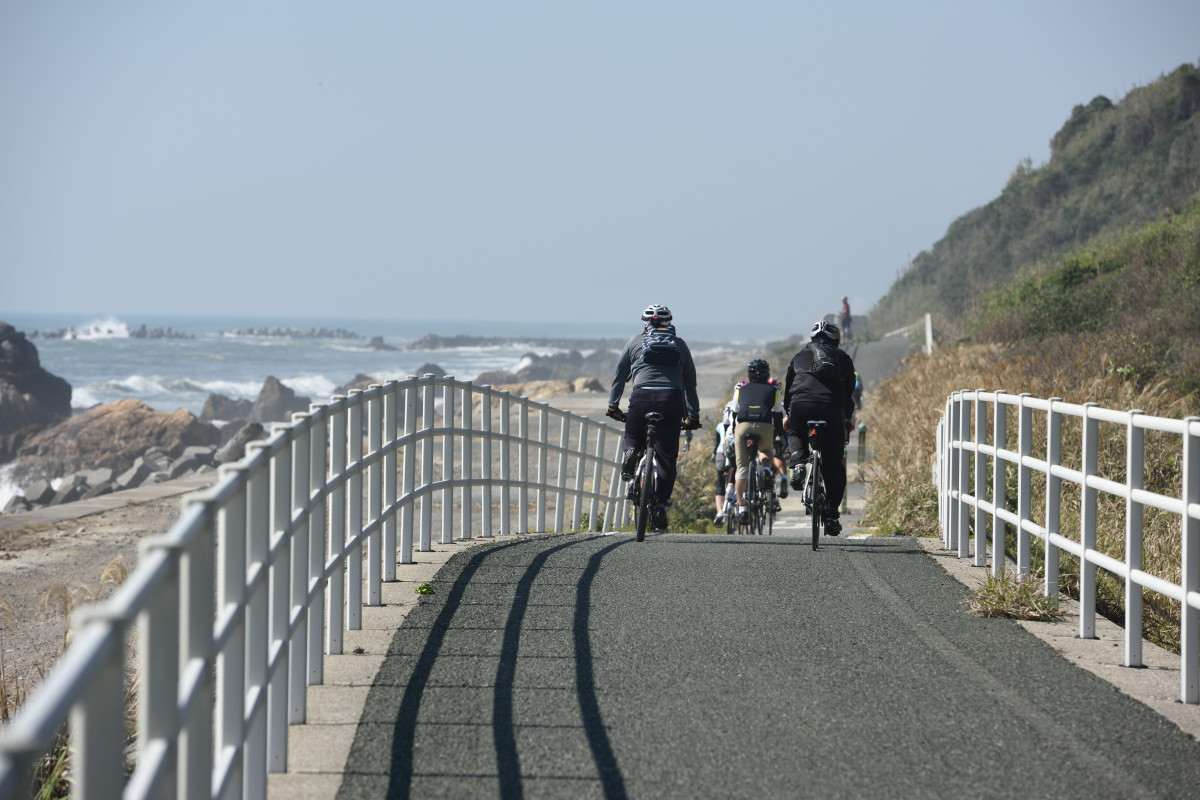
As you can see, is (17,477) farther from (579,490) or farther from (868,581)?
(868,581)

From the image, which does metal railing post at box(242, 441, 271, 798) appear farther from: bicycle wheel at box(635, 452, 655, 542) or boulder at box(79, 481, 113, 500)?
boulder at box(79, 481, 113, 500)

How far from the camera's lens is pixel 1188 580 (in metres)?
5.57

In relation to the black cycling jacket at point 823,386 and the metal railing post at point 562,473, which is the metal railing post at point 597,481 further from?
the black cycling jacket at point 823,386

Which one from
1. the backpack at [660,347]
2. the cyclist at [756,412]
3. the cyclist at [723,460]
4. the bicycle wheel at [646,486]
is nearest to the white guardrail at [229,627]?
the backpack at [660,347]

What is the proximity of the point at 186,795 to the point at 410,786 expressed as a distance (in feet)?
4.33

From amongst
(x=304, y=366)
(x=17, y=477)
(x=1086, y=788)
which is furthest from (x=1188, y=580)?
(x=304, y=366)

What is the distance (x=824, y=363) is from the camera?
1030cm

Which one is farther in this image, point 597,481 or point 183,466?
point 183,466

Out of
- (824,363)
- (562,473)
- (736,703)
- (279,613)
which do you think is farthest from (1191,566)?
(562,473)

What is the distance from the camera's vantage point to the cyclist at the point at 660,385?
11078mm

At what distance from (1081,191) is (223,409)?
38.2 meters

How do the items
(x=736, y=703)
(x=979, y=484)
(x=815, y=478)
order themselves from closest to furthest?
1. (x=736, y=703)
2. (x=979, y=484)
3. (x=815, y=478)

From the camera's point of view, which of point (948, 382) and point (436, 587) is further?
point (948, 382)

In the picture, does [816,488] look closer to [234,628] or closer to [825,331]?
[825,331]
